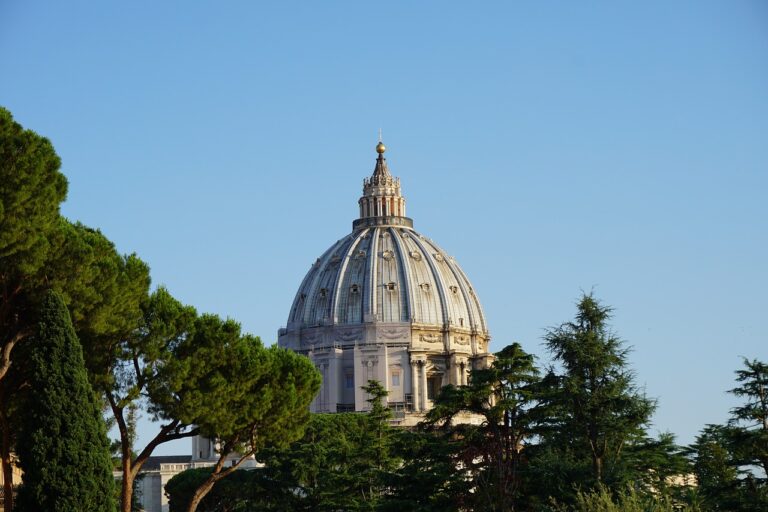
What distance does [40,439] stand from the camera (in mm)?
25781

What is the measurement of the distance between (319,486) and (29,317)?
29.1 m

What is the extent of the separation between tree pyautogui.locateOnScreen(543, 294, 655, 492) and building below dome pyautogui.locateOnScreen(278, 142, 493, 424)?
2845 inches

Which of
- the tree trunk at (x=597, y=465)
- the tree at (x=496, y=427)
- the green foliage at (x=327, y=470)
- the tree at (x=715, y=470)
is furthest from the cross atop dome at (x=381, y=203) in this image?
the tree trunk at (x=597, y=465)

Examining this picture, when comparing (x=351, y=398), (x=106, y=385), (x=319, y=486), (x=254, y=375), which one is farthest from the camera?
(x=351, y=398)

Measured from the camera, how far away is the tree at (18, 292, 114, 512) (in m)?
25.7

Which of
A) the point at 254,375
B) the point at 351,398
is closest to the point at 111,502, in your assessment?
the point at 254,375

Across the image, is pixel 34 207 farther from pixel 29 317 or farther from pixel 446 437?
pixel 446 437

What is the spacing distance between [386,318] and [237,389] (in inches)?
3260

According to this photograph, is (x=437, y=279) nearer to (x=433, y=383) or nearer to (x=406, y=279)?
(x=406, y=279)

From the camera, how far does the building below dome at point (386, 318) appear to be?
113688 millimetres

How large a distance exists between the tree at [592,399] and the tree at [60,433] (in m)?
14.0

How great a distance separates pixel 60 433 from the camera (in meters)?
25.9

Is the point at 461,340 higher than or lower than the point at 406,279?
lower

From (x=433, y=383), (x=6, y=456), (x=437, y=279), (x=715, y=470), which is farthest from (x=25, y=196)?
(x=437, y=279)
